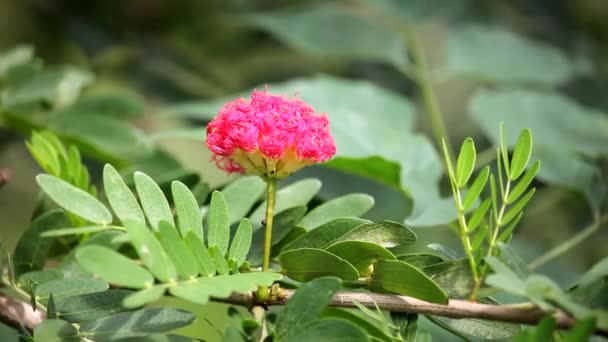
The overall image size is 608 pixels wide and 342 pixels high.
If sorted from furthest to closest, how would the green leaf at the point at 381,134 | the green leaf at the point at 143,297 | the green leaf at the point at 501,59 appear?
the green leaf at the point at 501,59 → the green leaf at the point at 381,134 → the green leaf at the point at 143,297

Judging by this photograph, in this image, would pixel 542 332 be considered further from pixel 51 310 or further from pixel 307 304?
pixel 51 310

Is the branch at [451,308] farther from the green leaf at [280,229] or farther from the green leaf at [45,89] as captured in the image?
the green leaf at [45,89]

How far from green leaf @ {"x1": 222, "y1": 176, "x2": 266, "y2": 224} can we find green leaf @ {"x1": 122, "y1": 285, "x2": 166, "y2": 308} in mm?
131

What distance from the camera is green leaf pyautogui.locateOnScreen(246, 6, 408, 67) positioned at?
3.42ft

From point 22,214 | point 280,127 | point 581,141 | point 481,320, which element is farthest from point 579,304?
point 22,214

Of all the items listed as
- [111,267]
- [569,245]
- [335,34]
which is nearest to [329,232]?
[111,267]

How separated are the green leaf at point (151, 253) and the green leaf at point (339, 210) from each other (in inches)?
4.8

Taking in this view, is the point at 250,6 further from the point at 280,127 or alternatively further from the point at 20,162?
the point at 280,127

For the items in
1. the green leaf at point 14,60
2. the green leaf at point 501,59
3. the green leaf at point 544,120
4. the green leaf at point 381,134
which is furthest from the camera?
the green leaf at point 501,59

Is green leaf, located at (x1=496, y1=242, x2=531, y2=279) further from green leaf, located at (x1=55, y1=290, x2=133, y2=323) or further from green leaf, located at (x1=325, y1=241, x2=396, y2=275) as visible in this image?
green leaf, located at (x1=55, y1=290, x2=133, y2=323)

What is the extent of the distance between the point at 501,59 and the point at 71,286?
0.82 meters

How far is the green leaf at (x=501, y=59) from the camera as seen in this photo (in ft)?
3.37

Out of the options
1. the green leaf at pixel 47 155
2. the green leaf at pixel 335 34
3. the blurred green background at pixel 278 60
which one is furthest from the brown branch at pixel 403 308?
the green leaf at pixel 335 34

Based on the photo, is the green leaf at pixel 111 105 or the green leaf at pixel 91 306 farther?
the green leaf at pixel 111 105
